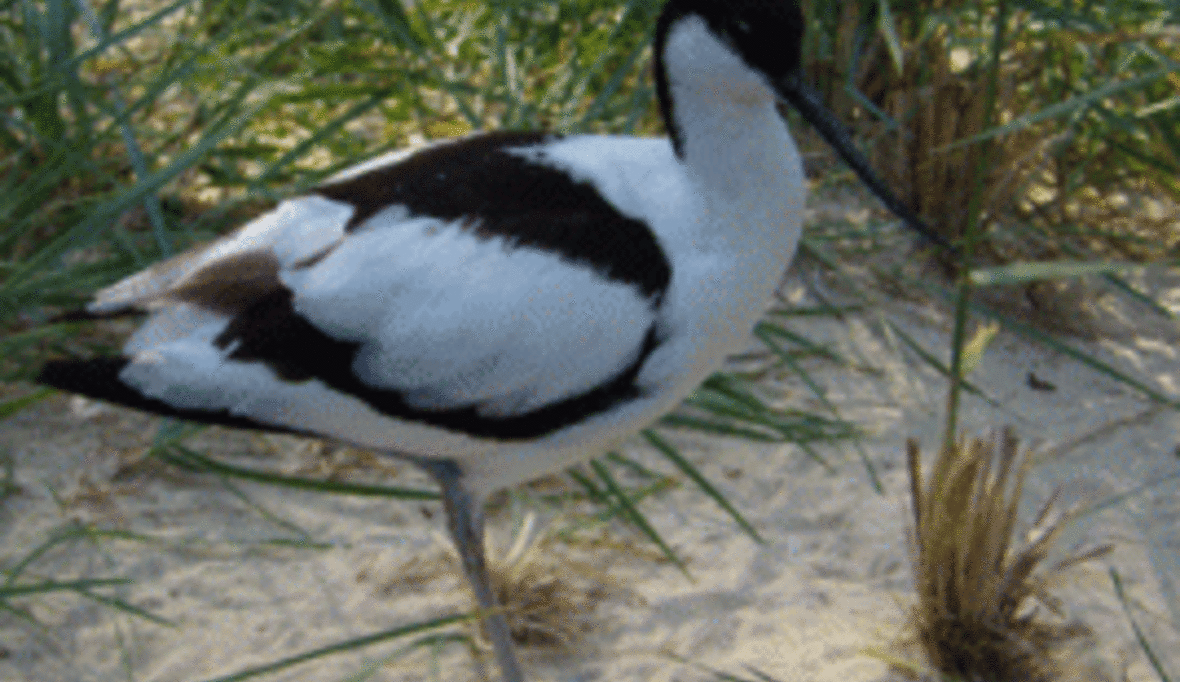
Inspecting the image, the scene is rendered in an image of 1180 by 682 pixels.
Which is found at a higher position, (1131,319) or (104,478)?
(104,478)

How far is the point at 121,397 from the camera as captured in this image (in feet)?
6.23

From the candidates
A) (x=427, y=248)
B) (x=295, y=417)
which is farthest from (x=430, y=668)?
(x=427, y=248)

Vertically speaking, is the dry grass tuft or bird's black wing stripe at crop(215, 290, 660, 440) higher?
bird's black wing stripe at crop(215, 290, 660, 440)

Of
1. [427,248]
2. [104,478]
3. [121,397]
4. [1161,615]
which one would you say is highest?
[427,248]

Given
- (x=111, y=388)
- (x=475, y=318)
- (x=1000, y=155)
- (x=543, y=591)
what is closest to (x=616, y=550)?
(x=543, y=591)

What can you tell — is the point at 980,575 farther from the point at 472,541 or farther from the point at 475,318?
the point at 475,318

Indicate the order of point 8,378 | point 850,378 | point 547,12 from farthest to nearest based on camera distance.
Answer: point 547,12 → point 850,378 → point 8,378

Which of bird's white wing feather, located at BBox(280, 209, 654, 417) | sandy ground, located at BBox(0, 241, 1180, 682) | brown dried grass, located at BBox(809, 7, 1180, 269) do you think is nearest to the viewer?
bird's white wing feather, located at BBox(280, 209, 654, 417)

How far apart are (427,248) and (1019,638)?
1.00 m

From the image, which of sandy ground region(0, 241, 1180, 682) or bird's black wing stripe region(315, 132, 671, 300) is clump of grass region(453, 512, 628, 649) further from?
bird's black wing stripe region(315, 132, 671, 300)

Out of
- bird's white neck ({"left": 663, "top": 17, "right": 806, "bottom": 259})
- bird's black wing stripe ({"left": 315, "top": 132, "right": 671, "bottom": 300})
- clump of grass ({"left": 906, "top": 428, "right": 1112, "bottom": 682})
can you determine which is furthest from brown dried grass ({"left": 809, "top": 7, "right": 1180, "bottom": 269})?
bird's black wing stripe ({"left": 315, "top": 132, "right": 671, "bottom": 300})

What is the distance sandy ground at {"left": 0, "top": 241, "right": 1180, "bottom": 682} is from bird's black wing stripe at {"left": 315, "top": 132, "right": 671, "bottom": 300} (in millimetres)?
642

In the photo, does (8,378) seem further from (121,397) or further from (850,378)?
(850,378)

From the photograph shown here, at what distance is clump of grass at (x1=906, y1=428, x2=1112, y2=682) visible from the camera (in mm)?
2113
